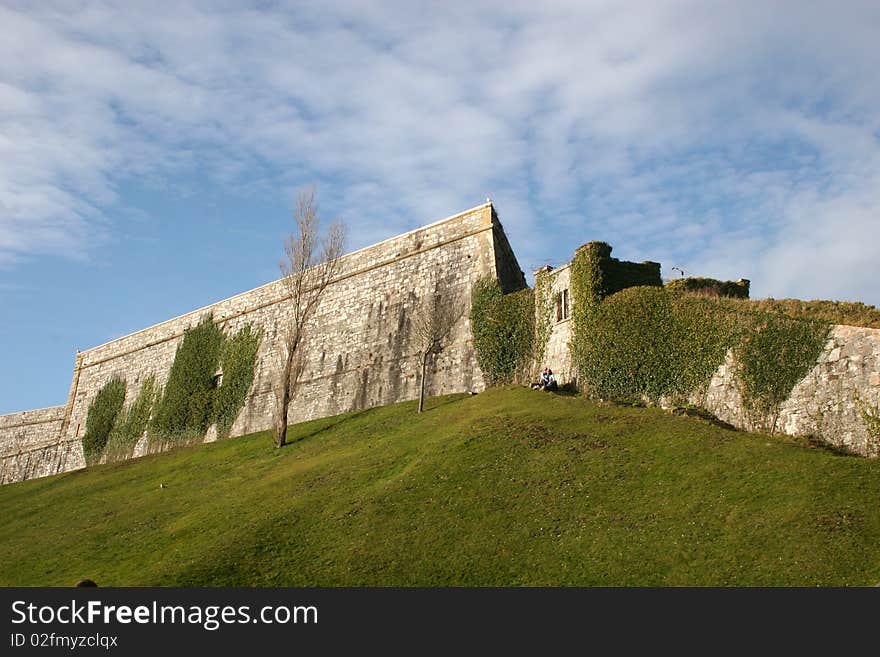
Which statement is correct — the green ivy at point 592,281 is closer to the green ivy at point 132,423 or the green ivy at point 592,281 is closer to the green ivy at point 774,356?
the green ivy at point 774,356

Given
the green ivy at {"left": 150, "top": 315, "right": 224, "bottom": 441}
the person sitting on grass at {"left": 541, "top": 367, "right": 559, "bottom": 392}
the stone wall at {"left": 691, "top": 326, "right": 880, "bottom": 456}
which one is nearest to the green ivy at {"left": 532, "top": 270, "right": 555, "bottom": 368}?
the person sitting on grass at {"left": 541, "top": 367, "right": 559, "bottom": 392}

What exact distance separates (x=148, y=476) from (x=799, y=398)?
91.6 feet

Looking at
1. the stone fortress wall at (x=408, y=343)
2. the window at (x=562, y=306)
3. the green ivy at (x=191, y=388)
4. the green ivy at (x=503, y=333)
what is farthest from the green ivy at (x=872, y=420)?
the green ivy at (x=191, y=388)

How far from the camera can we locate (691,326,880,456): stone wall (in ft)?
75.4

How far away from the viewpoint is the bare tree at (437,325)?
123 feet

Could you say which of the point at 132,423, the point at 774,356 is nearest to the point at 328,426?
the point at 774,356

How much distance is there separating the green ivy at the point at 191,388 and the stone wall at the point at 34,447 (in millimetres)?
9276

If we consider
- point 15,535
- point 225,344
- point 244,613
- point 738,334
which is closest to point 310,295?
point 225,344

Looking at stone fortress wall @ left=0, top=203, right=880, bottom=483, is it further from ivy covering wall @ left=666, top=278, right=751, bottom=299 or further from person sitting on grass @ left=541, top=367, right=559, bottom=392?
ivy covering wall @ left=666, top=278, right=751, bottom=299

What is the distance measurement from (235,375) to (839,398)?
108 feet

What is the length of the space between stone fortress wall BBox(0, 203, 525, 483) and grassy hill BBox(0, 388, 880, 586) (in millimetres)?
6749

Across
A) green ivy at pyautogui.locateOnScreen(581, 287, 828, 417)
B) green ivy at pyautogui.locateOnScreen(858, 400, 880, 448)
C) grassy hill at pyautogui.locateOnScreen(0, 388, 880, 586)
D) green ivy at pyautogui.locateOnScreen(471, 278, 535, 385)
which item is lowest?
grassy hill at pyautogui.locateOnScreen(0, 388, 880, 586)

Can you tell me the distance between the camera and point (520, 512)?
20.8 metres

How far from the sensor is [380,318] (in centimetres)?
4122
